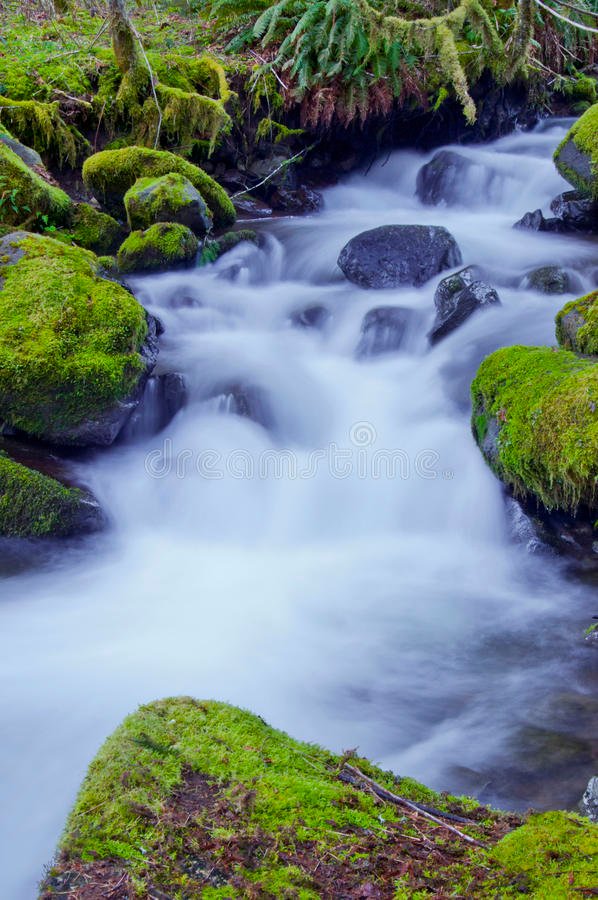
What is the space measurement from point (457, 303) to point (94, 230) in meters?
4.99

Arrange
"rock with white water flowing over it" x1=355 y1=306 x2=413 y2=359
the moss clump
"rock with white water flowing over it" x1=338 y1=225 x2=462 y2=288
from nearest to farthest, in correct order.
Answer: "rock with white water flowing over it" x1=355 y1=306 x2=413 y2=359 → "rock with white water flowing over it" x1=338 y1=225 x2=462 y2=288 → the moss clump

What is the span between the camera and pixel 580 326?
18.6 ft

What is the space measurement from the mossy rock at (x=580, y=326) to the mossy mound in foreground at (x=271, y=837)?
4231 mm

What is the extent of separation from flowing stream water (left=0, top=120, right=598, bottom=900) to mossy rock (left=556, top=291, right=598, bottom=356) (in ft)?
3.82

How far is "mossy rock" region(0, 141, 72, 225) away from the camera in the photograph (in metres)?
8.19

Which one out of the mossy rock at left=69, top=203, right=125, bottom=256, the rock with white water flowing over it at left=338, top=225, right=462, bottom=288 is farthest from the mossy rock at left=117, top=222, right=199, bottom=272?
the rock with white water flowing over it at left=338, top=225, right=462, bottom=288

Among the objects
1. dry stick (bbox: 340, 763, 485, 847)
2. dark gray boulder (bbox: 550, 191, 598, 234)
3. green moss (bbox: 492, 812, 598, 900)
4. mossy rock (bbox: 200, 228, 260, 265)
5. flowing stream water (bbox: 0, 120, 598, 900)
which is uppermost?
green moss (bbox: 492, 812, 598, 900)

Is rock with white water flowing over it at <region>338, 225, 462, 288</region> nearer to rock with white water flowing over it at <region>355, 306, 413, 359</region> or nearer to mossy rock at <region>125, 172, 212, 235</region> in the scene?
rock with white water flowing over it at <region>355, 306, 413, 359</region>

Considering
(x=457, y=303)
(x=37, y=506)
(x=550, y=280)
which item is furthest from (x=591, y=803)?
(x=550, y=280)

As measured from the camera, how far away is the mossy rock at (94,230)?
9.05 m

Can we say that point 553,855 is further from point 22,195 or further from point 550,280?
point 22,195

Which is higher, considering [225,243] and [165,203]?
A: [165,203]

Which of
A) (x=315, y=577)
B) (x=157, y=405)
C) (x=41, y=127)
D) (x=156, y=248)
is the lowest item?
(x=315, y=577)


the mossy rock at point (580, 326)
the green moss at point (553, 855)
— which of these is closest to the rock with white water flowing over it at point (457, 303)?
the mossy rock at point (580, 326)
